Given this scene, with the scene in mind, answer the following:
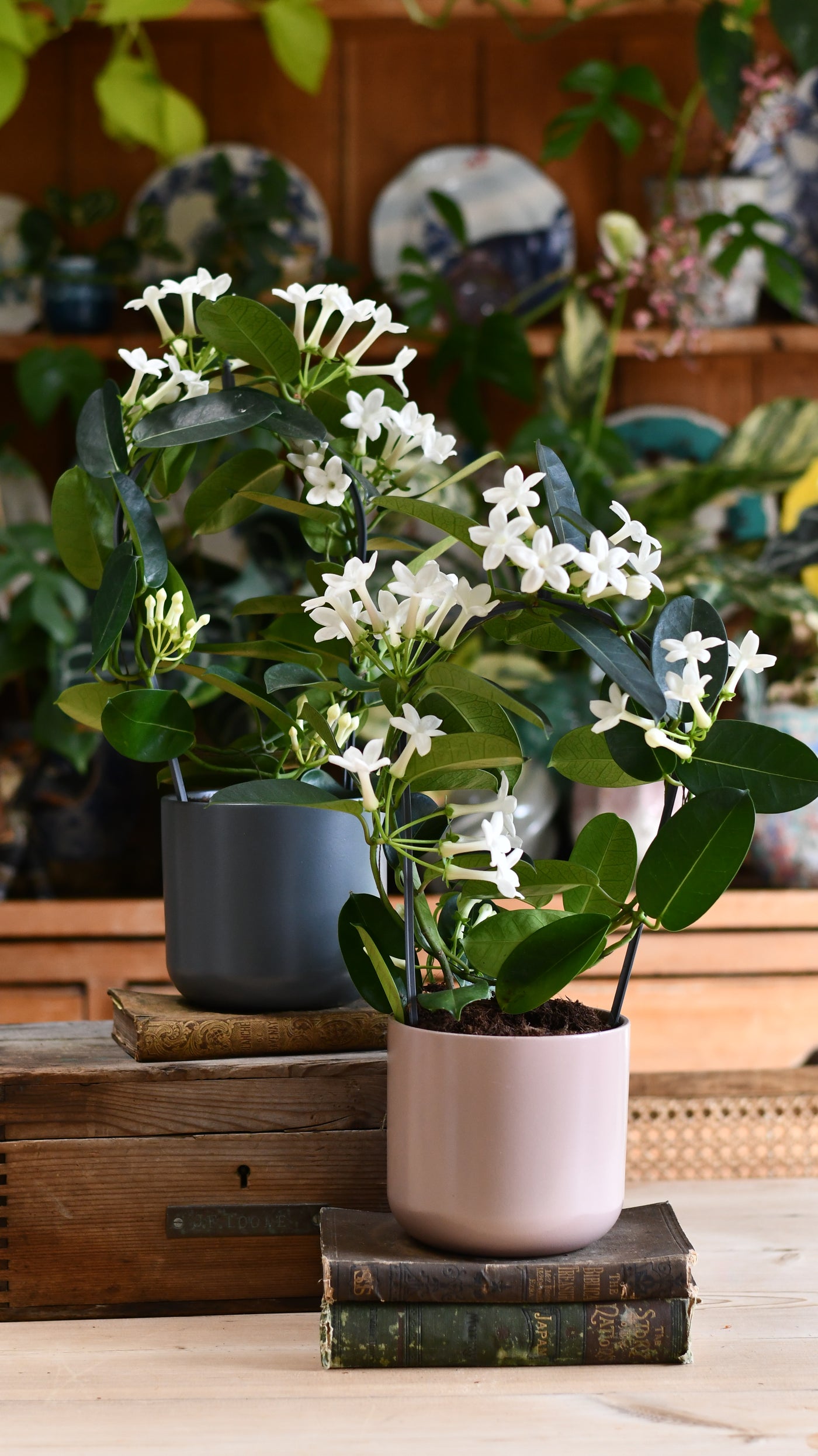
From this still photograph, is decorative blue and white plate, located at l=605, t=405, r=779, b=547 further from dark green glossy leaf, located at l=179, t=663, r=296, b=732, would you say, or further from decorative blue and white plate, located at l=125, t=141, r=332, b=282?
dark green glossy leaf, located at l=179, t=663, r=296, b=732

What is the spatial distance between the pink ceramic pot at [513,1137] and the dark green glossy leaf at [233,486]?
12.0 inches

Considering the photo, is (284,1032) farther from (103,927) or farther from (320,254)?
(320,254)

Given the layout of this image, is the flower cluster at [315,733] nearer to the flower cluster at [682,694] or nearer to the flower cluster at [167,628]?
the flower cluster at [167,628]

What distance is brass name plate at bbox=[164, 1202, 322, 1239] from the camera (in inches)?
26.6

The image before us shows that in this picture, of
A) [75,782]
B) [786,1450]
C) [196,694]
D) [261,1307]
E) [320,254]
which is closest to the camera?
[786,1450]

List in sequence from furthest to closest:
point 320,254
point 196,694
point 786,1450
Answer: point 320,254
point 196,694
point 786,1450

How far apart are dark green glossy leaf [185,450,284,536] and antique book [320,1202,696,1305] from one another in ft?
1.26

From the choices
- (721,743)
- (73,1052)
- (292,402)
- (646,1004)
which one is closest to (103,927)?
(646,1004)

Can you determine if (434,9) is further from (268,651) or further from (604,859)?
(604,859)

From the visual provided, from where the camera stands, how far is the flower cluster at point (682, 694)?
550 mm

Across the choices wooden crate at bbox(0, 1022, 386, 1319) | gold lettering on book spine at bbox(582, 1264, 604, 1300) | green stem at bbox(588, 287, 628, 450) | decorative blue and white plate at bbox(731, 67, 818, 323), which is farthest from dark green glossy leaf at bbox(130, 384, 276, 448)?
A: decorative blue and white plate at bbox(731, 67, 818, 323)

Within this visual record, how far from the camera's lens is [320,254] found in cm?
208

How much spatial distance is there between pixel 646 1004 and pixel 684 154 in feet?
4.39

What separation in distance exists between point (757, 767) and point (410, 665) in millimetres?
160
